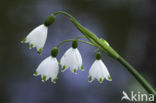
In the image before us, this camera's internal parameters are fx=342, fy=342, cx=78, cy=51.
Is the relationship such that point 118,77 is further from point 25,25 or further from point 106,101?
point 25,25

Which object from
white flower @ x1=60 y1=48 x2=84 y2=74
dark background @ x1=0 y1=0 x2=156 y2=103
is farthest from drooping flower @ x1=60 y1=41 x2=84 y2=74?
dark background @ x1=0 y1=0 x2=156 y2=103

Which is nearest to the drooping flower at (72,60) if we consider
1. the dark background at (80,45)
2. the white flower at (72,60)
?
the white flower at (72,60)

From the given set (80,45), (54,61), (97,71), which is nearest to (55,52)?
(54,61)

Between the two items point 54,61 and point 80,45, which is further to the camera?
point 80,45

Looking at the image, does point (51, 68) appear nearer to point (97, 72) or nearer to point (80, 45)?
point (97, 72)

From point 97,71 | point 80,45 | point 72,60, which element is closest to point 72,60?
point 72,60

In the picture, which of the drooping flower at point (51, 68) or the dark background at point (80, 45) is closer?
the drooping flower at point (51, 68)

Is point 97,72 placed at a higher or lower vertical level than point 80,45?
lower

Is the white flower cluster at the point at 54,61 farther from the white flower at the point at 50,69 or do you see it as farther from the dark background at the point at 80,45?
the dark background at the point at 80,45
